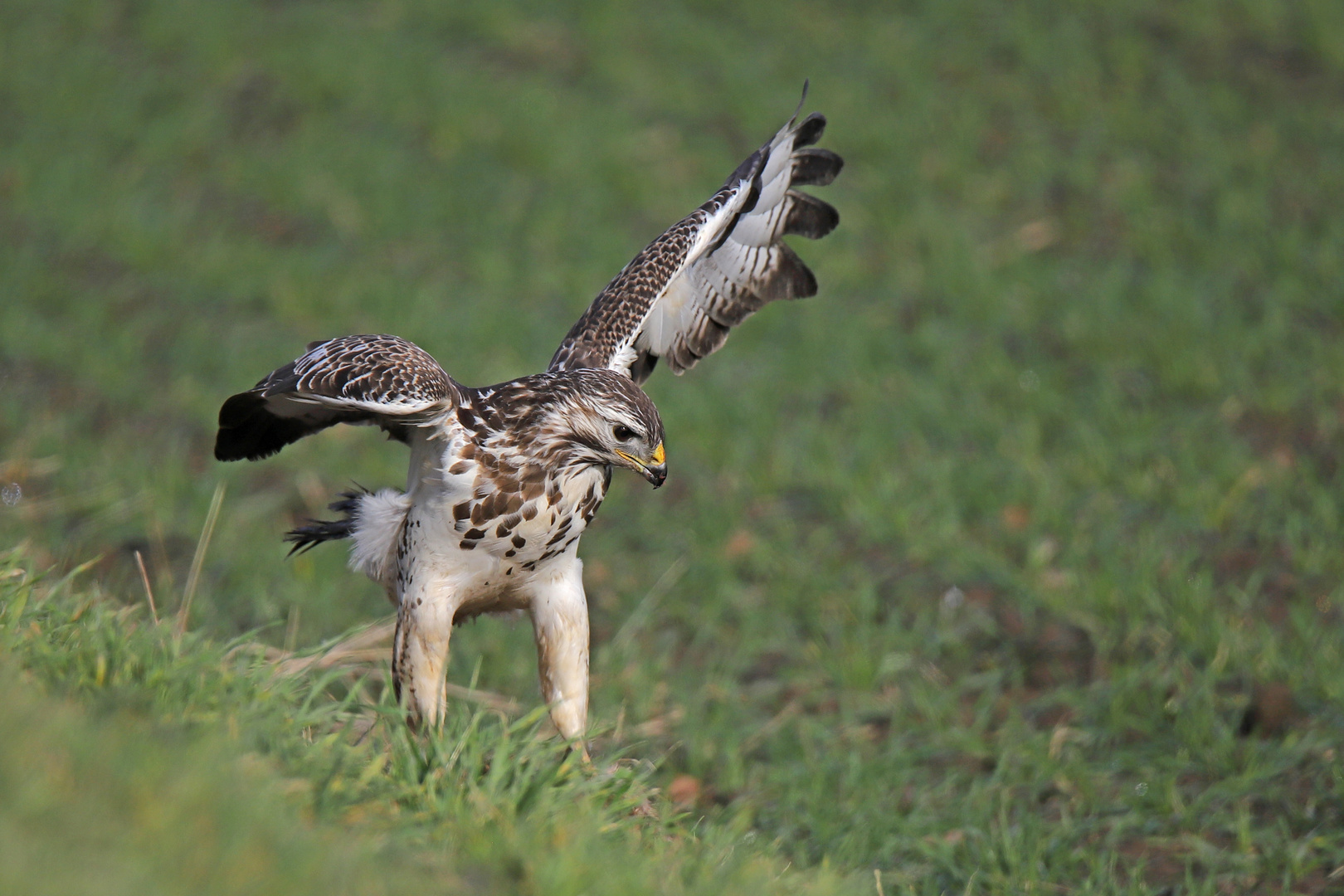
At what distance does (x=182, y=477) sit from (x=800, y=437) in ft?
10.5

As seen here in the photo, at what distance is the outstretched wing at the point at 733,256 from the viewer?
4.79 meters

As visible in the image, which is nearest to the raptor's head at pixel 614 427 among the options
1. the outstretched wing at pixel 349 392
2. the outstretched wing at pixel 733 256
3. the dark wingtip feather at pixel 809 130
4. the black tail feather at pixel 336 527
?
the outstretched wing at pixel 349 392

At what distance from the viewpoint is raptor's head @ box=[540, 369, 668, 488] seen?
12.9ft

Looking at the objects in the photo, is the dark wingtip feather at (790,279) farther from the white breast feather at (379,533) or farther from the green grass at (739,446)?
the white breast feather at (379,533)

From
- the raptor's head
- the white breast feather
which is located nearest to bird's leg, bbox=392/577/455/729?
the white breast feather

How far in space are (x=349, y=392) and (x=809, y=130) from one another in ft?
7.24

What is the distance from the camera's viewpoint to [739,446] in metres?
7.22

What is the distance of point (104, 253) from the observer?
8.82 m

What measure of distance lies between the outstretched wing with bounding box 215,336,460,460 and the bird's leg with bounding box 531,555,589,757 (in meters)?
0.68

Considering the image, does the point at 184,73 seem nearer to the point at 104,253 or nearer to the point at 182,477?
the point at 104,253

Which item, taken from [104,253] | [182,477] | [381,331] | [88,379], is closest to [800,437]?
[381,331]

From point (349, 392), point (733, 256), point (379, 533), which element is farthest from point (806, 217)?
point (349, 392)

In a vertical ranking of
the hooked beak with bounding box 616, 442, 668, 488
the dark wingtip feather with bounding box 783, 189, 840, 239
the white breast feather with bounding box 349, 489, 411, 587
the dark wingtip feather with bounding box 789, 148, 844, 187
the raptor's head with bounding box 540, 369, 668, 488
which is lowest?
the white breast feather with bounding box 349, 489, 411, 587

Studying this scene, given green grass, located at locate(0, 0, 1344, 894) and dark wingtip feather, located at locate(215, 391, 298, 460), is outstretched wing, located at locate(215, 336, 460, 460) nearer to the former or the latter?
dark wingtip feather, located at locate(215, 391, 298, 460)
